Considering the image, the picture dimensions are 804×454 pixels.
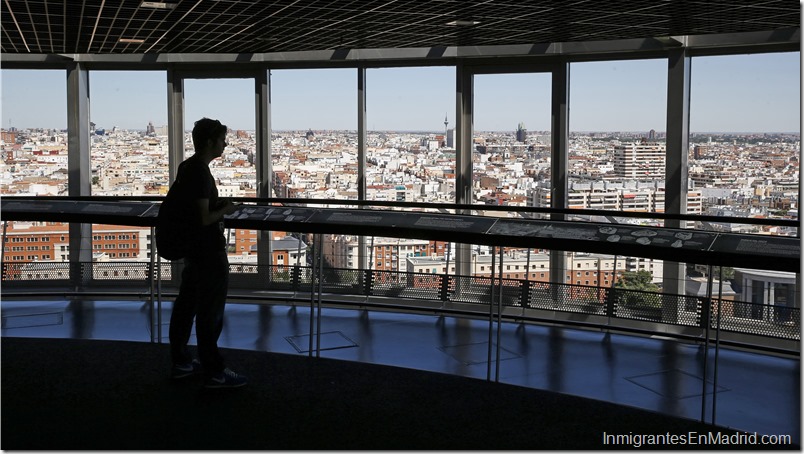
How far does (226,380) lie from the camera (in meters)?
3.79

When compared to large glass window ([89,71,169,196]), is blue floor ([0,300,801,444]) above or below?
below

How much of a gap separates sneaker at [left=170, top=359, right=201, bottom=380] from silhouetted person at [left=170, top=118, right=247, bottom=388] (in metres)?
0.18

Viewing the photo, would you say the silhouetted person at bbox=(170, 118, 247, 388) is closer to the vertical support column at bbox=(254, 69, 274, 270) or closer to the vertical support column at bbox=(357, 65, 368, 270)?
the vertical support column at bbox=(357, 65, 368, 270)

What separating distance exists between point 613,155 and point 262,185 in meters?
4.01

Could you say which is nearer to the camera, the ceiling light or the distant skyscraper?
the ceiling light

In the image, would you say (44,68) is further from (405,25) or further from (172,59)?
(405,25)

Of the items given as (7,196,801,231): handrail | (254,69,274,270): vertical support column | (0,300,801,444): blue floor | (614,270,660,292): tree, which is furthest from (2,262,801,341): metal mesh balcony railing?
(254,69,274,270): vertical support column

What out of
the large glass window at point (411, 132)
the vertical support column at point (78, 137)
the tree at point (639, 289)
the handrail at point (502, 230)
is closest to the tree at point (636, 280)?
the tree at point (639, 289)

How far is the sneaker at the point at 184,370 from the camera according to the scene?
390cm

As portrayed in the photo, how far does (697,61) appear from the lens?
7.23 metres

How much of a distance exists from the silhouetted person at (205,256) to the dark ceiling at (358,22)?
6.11 feet

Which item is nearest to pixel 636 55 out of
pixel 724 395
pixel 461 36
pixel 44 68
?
pixel 461 36

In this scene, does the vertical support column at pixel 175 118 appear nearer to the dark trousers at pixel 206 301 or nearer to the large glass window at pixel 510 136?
the large glass window at pixel 510 136

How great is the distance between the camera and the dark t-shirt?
3602mm
